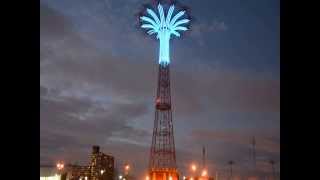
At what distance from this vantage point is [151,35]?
84.1 metres

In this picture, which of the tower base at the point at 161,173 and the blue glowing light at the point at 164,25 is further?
the blue glowing light at the point at 164,25

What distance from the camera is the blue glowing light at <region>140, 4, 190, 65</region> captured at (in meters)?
81.2

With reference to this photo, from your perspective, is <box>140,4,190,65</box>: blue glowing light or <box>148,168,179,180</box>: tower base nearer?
<box>148,168,179,180</box>: tower base

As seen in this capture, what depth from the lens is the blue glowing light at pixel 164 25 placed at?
81206 millimetres

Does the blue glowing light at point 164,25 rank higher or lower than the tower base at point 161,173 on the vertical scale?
higher
